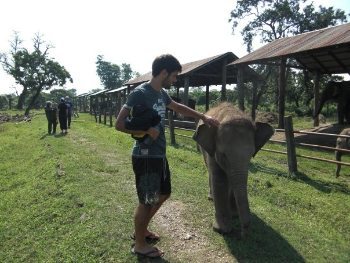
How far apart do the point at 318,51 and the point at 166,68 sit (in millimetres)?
10273

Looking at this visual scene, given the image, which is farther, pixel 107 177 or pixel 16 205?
pixel 107 177

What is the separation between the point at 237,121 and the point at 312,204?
10.3 feet

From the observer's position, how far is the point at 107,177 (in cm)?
898

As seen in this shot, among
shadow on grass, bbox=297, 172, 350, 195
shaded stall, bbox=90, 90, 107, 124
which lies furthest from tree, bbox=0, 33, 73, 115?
shadow on grass, bbox=297, 172, 350, 195

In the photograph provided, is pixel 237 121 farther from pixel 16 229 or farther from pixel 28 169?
pixel 28 169

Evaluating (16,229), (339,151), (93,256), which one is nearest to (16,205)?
(16,229)

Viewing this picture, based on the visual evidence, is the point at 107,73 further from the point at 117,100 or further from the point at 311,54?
the point at 311,54

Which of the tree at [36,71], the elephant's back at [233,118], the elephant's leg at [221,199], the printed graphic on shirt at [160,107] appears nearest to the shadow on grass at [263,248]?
the elephant's leg at [221,199]

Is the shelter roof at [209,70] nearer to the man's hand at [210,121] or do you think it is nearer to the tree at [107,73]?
the man's hand at [210,121]

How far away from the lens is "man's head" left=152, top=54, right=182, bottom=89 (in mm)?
4098

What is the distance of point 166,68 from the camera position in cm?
411

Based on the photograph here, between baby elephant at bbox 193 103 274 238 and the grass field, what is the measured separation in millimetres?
450

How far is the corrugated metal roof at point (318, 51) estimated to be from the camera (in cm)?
1259

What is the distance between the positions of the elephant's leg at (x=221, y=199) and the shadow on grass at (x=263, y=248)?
0.18 meters
